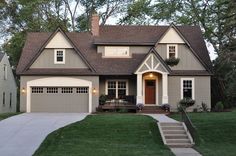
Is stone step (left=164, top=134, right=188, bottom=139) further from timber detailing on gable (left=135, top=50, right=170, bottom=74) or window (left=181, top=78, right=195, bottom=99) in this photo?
window (left=181, top=78, right=195, bottom=99)

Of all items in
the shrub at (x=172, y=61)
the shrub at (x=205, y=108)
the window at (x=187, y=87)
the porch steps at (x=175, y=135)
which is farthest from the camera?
the shrub at (x=172, y=61)

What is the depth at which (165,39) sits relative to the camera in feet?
126

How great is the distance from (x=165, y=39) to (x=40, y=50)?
10075 mm

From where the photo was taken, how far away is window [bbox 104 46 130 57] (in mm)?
38906

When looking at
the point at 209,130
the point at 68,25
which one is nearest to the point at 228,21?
the point at 209,130

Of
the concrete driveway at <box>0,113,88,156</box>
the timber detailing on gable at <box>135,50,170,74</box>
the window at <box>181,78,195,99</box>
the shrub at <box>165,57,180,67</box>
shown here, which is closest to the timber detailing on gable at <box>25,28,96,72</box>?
the timber detailing on gable at <box>135,50,170,74</box>

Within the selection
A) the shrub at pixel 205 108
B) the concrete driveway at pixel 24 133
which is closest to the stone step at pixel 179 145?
the concrete driveway at pixel 24 133

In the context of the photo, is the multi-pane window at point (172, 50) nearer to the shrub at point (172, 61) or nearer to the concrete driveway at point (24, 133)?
the shrub at point (172, 61)

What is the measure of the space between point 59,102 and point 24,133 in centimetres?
1429

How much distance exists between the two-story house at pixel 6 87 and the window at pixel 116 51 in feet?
39.5

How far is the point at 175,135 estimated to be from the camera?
22578 millimetres

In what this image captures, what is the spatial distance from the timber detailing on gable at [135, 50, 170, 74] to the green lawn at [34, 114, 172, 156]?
9.43m

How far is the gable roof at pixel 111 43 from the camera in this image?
37.6m

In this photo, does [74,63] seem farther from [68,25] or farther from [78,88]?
[68,25]
